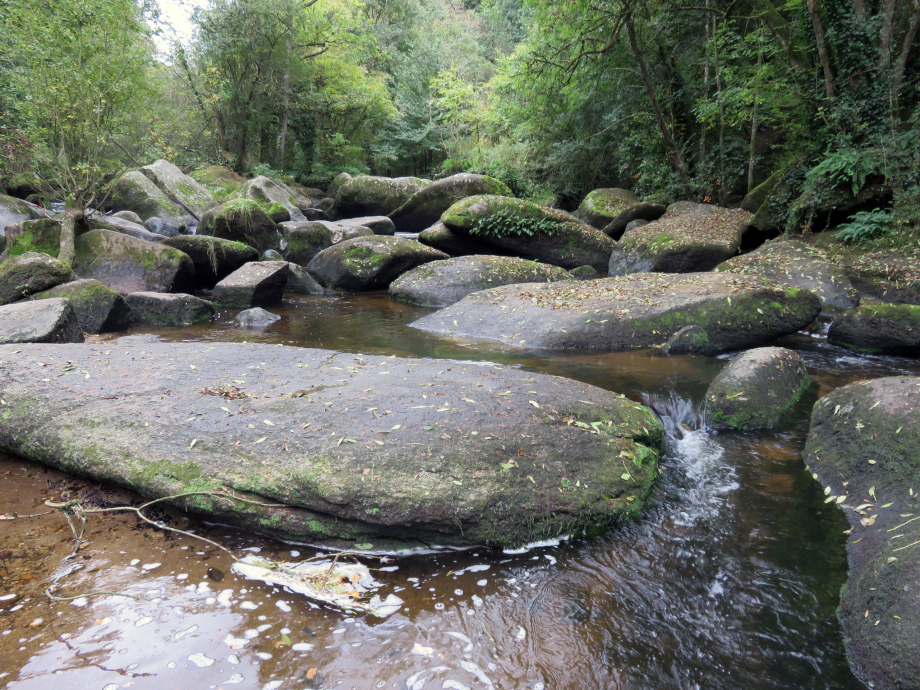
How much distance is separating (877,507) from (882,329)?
13.5 feet

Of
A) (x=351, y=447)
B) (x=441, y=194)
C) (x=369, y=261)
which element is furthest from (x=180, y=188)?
(x=351, y=447)

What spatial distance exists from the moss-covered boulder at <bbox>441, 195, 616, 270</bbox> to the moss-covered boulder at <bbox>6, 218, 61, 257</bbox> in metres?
7.61

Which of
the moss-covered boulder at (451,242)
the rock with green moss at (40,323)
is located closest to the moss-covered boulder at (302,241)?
the moss-covered boulder at (451,242)

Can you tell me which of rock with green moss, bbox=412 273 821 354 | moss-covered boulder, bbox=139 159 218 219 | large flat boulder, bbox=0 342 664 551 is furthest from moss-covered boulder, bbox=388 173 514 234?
large flat boulder, bbox=0 342 664 551

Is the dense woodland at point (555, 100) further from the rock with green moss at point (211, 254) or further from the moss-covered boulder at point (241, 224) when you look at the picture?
the moss-covered boulder at point (241, 224)

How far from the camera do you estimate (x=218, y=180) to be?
60.4 ft

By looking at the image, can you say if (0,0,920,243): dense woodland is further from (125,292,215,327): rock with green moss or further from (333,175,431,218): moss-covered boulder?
(333,175,431,218): moss-covered boulder

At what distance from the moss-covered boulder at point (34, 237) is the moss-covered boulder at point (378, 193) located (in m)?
9.30

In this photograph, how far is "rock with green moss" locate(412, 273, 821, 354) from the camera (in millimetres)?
6246

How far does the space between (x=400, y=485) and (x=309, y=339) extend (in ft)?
15.7

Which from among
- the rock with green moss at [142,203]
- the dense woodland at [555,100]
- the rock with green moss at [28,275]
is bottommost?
the rock with green moss at [28,275]

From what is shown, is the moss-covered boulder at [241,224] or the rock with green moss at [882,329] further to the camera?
the moss-covered boulder at [241,224]

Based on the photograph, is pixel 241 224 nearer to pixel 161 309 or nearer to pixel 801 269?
pixel 161 309

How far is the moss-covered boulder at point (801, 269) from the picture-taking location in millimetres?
7402
